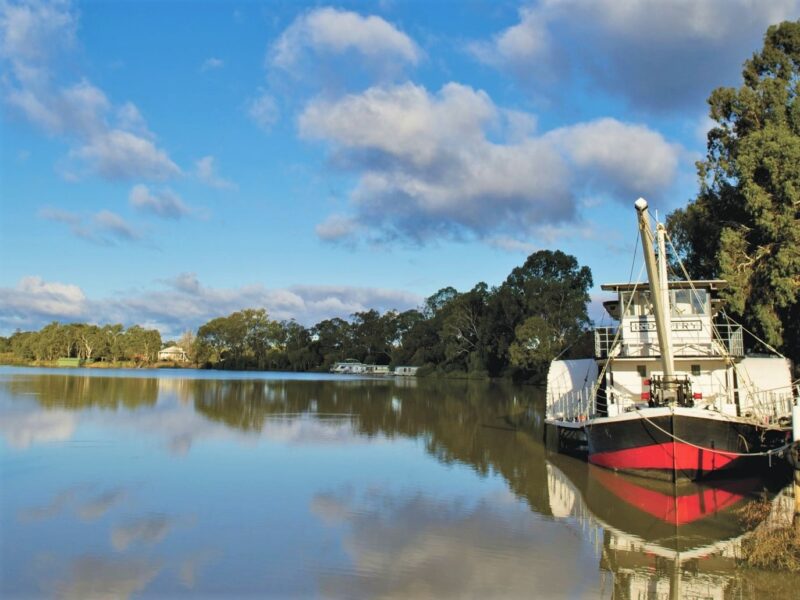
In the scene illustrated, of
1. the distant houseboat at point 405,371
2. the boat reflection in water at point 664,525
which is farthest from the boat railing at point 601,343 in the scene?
the distant houseboat at point 405,371

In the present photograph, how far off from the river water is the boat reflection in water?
0.06 metres

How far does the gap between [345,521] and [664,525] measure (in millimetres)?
6727

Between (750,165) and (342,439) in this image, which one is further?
(342,439)

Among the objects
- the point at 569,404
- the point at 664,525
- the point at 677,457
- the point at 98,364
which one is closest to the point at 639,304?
the point at 569,404

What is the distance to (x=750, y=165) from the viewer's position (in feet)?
79.4

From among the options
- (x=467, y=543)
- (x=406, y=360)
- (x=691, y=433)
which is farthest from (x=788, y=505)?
(x=406, y=360)

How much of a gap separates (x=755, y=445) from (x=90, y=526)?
17.5 meters

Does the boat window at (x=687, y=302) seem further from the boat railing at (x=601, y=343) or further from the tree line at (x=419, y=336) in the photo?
the tree line at (x=419, y=336)

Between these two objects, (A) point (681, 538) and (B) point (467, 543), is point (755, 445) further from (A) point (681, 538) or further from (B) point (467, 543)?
(B) point (467, 543)

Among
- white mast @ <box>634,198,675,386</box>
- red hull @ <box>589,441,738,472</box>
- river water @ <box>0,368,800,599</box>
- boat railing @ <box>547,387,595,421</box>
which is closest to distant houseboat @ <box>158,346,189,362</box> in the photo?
river water @ <box>0,368,800,599</box>

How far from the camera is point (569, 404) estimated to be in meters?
25.7

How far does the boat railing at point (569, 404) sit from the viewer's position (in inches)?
955

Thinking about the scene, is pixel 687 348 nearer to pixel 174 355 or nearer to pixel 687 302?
pixel 687 302

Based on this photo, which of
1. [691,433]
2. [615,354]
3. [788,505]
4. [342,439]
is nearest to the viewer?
[788,505]
